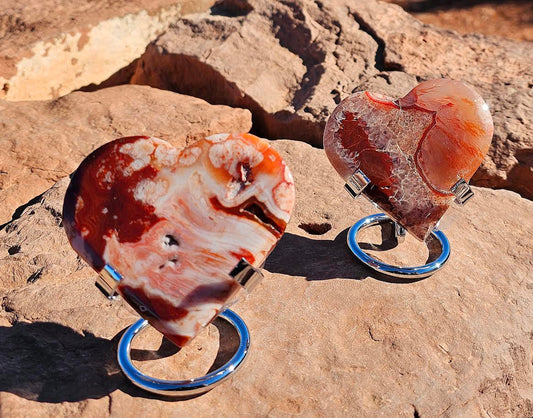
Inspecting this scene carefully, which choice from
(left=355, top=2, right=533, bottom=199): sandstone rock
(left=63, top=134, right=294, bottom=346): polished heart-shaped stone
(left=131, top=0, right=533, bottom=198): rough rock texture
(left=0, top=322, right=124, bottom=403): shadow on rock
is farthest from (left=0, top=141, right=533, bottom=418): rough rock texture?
(left=131, top=0, right=533, bottom=198): rough rock texture

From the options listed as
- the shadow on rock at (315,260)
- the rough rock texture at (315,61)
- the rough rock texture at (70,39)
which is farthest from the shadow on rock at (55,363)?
the rough rock texture at (70,39)

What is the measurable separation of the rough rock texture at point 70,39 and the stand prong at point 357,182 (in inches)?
88.9

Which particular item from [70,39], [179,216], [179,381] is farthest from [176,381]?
[70,39]

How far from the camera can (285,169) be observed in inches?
77.2

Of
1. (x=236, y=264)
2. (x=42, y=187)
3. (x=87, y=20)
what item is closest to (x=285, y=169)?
(x=236, y=264)

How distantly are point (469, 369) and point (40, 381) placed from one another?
1.36 m

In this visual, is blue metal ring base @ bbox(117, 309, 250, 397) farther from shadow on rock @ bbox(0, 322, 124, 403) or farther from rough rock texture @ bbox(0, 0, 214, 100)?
rough rock texture @ bbox(0, 0, 214, 100)

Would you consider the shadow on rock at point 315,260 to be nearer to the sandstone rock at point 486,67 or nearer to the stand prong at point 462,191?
the stand prong at point 462,191

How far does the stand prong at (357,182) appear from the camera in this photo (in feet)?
8.07

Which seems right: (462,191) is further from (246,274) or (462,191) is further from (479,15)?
(479,15)

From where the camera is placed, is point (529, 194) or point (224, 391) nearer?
point (224, 391)

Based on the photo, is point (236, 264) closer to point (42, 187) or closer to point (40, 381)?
point (40, 381)

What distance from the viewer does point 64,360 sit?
84.5 inches

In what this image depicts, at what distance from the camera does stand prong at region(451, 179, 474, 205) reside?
246cm
